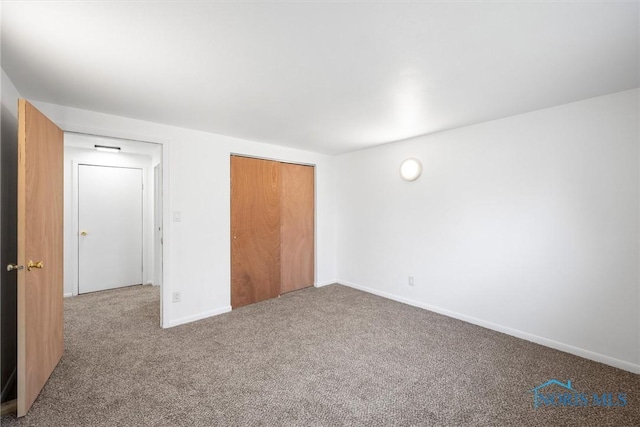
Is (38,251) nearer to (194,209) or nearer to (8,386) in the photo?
(8,386)

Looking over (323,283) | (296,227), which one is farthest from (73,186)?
(323,283)

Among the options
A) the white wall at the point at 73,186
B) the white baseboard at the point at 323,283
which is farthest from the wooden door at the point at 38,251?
the white baseboard at the point at 323,283

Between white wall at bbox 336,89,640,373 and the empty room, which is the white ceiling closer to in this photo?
the empty room

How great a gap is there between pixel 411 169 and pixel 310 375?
2670 millimetres

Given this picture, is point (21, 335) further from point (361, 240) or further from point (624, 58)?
point (624, 58)

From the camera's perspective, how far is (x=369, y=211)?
422 cm

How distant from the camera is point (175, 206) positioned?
309cm

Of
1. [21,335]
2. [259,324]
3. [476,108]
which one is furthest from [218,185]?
[476,108]

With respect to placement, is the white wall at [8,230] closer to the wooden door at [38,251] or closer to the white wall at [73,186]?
the wooden door at [38,251]

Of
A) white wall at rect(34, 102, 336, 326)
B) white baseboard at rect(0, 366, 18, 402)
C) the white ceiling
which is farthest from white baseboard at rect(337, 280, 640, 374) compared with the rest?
white baseboard at rect(0, 366, 18, 402)

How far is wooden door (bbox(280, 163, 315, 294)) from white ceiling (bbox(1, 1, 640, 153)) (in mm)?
1682

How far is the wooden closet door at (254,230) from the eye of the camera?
12.0ft

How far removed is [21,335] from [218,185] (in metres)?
2.14

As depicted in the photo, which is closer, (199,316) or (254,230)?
(199,316)
